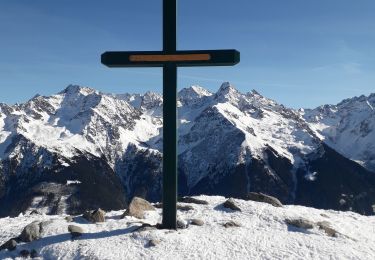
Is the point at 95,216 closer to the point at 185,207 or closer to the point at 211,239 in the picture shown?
the point at 185,207

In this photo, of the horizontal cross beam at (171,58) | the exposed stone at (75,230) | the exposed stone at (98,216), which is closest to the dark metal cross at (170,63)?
the horizontal cross beam at (171,58)

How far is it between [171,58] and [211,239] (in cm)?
1279

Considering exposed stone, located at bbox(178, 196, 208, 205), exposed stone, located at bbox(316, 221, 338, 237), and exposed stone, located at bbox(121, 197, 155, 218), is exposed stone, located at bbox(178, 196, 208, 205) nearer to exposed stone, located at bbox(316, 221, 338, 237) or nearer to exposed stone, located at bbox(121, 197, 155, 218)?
exposed stone, located at bbox(121, 197, 155, 218)

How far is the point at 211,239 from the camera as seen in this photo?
36656 mm

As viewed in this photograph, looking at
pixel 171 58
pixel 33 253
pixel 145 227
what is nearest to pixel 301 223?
pixel 145 227

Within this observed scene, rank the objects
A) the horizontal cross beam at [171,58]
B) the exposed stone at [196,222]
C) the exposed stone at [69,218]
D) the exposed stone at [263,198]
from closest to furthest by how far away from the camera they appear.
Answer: the horizontal cross beam at [171,58], the exposed stone at [196,222], the exposed stone at [69,218], the exposed stone at [263,198]

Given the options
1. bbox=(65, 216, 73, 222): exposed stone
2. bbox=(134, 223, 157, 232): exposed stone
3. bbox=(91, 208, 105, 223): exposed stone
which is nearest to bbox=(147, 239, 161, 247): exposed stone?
bbox=(134, 223, 157, 232): exposed stone

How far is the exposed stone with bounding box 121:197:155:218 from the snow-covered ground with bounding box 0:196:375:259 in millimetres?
756

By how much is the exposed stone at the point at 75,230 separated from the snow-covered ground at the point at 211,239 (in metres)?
0.33

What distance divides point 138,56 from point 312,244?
57.2 feet

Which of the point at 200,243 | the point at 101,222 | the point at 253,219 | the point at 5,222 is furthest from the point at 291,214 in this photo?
the point at 5,222

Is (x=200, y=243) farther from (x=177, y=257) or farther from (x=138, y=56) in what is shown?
(x=138, y=56)

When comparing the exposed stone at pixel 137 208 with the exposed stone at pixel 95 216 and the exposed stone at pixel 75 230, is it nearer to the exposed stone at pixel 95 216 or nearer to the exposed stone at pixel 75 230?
the exposed stone at pixel 95 216

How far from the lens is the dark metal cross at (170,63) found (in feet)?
126
